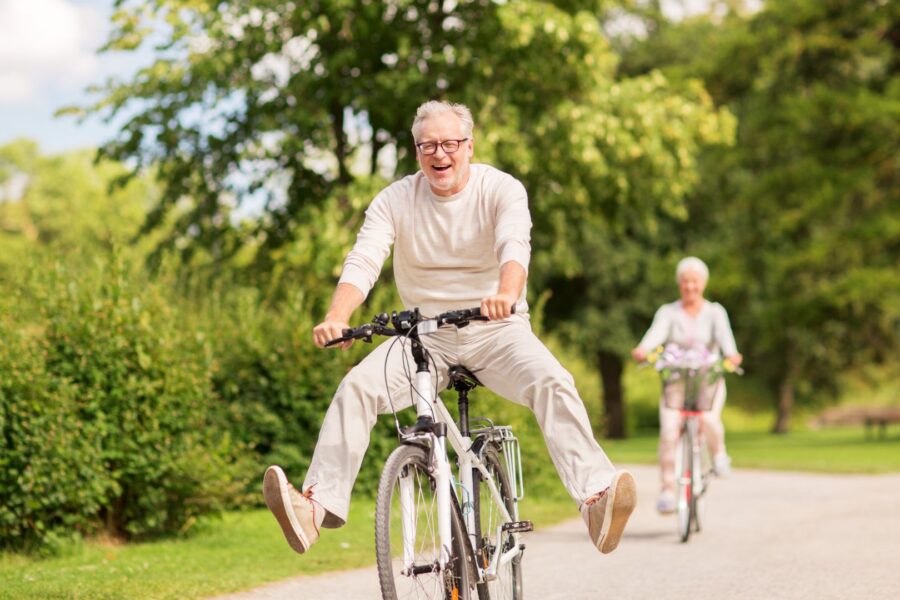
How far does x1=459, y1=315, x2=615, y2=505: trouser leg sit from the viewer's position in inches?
198

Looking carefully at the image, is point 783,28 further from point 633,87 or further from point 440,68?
point 440,68

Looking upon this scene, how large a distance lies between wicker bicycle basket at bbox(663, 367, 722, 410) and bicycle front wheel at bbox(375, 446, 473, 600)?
226 inches

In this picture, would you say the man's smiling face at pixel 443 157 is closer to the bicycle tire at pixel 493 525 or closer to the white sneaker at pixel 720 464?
the bicycle tire at pixel 493 525

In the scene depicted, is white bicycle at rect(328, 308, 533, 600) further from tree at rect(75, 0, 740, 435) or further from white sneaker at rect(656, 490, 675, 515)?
tree at rect(75, 0, 740, 435)

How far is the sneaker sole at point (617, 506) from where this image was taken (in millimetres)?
4863

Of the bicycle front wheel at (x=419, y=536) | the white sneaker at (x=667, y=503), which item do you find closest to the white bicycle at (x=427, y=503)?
the bicycle front wheel at (x=419, y=536)

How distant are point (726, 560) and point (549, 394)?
3.96 m

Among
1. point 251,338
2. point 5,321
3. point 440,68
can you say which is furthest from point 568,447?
point 440,68

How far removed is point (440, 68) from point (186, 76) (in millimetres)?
4159

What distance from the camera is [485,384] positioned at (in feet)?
17.7

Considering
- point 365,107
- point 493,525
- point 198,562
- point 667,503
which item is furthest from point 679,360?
point 365,107

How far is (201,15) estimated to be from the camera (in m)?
19.3

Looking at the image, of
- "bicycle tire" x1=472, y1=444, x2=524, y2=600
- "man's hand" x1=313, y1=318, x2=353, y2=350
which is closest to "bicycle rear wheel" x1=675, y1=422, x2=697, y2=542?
"bicycle tire" x1=472, y1=444, x2=524, y2=600

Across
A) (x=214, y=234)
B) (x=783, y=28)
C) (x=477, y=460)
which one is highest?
(x=783, y=28)
